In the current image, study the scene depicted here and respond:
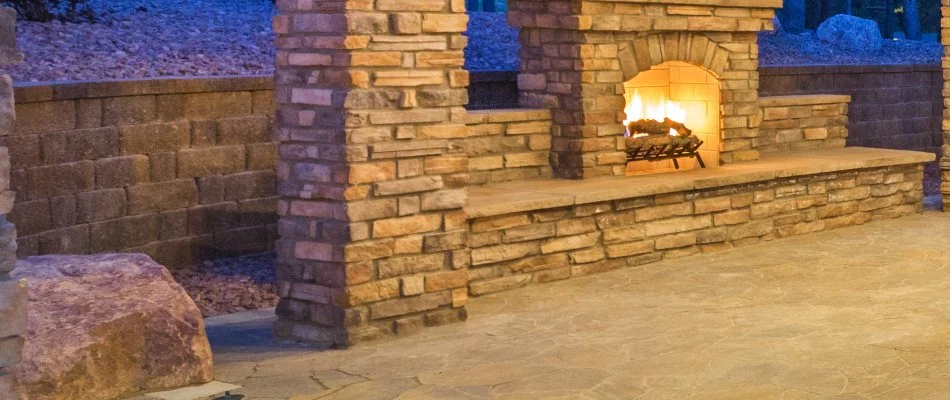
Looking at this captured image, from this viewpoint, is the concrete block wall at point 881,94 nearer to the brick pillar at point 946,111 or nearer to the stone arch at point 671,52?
the brick pillar at point 946,111

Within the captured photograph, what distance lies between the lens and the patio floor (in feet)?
21.4

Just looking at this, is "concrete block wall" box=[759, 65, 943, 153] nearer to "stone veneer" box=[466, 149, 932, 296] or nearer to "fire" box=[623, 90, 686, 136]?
"stone veneer" box=[466, 149, 932, 296]

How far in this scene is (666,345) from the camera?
743 centimetres

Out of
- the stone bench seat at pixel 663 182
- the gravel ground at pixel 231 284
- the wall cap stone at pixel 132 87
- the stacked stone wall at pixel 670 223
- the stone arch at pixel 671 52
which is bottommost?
the gravel ground at pixel 231 284

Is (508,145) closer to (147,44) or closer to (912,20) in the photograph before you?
(147,44)

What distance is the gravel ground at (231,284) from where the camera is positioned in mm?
9000

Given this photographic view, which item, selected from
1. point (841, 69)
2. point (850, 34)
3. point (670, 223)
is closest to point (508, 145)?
point (670, 223)

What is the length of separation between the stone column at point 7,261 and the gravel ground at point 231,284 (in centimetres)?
473

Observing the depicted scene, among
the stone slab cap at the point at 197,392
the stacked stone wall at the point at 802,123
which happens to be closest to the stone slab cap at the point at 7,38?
the stone slab cap at the point at 197,392

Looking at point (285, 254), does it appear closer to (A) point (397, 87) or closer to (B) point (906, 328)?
(A) point (397, 87)

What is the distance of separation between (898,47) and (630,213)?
1710 cm

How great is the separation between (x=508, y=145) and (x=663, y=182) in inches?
50.9

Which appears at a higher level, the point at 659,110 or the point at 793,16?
the point at 793,16

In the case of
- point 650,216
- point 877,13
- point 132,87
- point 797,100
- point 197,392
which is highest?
point 877,13
